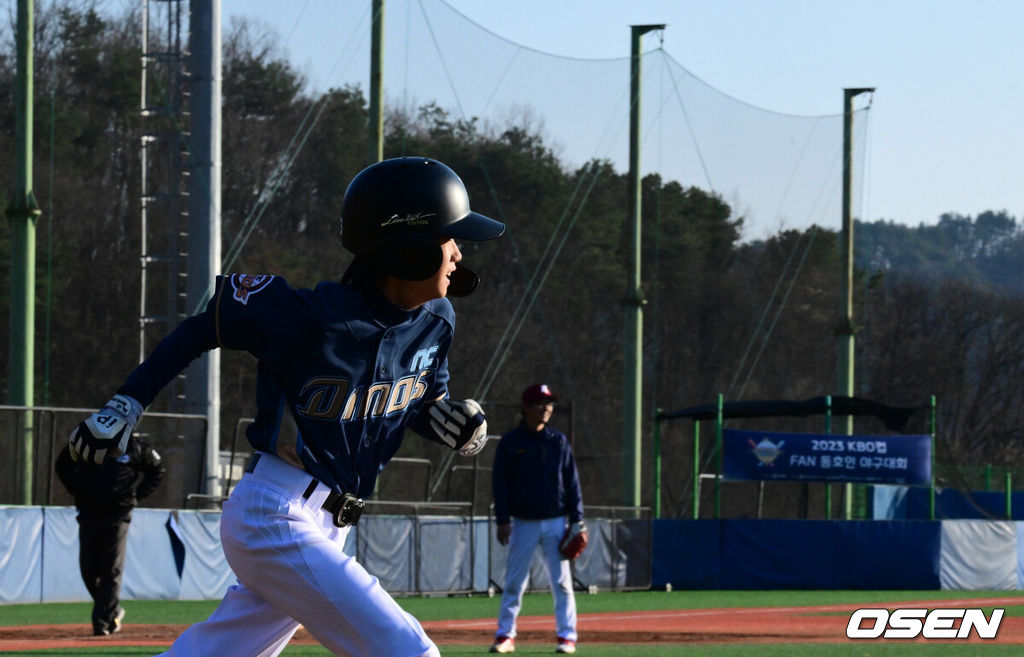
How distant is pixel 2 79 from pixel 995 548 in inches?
853

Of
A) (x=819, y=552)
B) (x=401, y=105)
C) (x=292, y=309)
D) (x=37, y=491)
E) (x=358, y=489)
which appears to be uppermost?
(x=401, y=105)

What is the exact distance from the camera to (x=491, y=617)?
16.4 metres

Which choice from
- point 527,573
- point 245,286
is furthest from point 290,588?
point 527,573

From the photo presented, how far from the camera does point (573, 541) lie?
11953mm

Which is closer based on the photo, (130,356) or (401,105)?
(401,105)

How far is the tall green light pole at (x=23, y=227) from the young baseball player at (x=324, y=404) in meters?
15.1

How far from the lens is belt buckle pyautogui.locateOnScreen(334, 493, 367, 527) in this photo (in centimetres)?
465

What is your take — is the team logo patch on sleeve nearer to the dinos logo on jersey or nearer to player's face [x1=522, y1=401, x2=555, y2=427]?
the dinos logo on jersey

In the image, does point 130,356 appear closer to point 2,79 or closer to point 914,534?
point 2,79

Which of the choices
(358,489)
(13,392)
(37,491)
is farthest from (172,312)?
(358,489)

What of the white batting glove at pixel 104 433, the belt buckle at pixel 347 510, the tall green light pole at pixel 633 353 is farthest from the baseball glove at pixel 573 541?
the tall green light pole at pixel 633 353

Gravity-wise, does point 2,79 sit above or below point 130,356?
above

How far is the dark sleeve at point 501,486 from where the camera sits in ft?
39.9

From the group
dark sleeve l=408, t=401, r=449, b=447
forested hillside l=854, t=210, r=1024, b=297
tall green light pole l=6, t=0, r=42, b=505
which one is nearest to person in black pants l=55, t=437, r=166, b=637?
tall green light pole l=6, t=0, r=42, b=505
